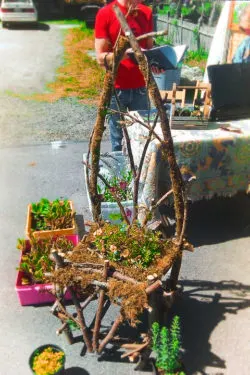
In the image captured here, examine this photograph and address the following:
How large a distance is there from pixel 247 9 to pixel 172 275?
17.7 feet

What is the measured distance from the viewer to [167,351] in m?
2.63

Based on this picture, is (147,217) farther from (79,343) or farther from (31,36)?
(31,36)

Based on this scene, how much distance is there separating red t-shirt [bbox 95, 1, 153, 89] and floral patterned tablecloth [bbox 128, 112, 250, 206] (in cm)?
70

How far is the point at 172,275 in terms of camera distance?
9.55 feet

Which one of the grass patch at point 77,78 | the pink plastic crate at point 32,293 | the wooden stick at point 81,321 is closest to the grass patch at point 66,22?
the grass patch at point 77,78

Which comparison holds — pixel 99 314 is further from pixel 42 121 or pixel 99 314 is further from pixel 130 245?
pixel 42 121

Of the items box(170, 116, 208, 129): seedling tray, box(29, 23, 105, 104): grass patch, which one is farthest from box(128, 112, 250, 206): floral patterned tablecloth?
box(29, 23, 105, 104): grass patch

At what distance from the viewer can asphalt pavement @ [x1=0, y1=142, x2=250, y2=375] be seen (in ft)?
9.74

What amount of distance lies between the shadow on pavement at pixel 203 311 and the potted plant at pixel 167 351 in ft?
0.78

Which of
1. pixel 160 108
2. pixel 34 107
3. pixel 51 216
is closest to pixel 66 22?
pixel 34 107

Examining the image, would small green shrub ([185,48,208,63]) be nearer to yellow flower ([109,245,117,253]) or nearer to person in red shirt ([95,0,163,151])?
person in red shirt ([95,0,163,151])

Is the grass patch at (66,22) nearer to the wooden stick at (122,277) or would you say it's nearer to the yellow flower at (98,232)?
the yellow flower at (98,232)

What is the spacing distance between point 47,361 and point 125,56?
279 cm

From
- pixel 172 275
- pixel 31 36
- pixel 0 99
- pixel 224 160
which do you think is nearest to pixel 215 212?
pixel 224 160
